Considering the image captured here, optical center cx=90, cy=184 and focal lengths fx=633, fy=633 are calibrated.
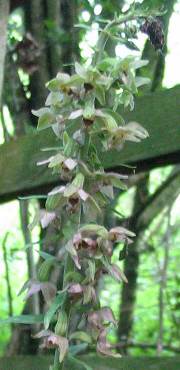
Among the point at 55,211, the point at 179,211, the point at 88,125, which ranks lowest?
the point at 179,211

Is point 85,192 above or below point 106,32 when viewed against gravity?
below

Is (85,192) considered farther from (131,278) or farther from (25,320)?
(131,278)

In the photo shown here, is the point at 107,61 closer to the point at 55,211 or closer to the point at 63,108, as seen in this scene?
the point at 63,108

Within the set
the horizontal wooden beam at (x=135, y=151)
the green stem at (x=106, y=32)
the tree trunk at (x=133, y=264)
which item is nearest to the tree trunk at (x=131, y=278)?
the tree trunk at (x=133, y=264)

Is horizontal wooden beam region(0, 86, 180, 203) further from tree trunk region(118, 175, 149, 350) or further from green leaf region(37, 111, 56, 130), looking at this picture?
tree trunk region(118, 175, 149, 350)

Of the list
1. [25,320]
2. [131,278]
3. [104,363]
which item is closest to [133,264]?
[131,278]

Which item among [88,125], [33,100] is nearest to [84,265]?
[88,125]
